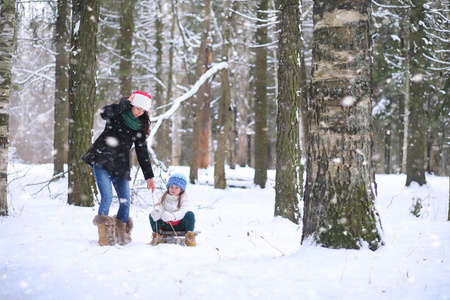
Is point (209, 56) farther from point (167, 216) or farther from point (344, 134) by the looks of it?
point (344, 134)

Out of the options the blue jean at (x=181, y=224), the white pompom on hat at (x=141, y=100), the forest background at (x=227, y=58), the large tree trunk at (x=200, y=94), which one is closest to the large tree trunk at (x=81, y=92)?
the forest background at (x=227, y=58)

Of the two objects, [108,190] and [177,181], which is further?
[177,181]

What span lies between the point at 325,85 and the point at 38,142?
35.7 m

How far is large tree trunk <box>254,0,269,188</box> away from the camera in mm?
13148

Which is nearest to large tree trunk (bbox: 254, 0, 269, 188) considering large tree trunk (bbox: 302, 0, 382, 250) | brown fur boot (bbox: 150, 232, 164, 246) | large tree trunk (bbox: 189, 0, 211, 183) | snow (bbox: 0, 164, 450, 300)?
large tree trunk (bbox: 189, 0, 211, 183)

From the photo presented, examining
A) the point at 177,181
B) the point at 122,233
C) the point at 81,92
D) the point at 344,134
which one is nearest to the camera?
the point at 344,134

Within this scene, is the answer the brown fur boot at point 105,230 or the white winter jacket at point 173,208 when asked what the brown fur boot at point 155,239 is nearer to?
the white winter jacket at point 173,208

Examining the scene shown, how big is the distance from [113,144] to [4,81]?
2.69 metres

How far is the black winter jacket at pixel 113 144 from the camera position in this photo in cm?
438

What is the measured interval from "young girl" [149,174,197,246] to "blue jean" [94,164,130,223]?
0.36 m

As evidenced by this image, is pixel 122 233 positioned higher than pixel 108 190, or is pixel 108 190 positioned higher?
pixel 108 190

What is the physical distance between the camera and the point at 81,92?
7.62 meters

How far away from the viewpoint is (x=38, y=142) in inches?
1368

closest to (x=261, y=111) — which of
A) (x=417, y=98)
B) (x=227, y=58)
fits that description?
(x=227, y=58)
